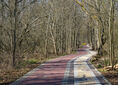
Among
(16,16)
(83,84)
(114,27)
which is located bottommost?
(83,84)

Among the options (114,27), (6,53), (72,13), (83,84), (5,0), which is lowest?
(83,84)

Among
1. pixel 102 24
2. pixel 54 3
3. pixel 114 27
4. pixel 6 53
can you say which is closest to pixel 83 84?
pixel 114 27

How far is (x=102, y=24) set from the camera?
17766mm

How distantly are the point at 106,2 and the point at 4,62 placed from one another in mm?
9114

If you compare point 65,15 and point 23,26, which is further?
point 65,15

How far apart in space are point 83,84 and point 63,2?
34136 mm

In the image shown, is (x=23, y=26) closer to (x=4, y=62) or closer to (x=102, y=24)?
(x=4, y=62)

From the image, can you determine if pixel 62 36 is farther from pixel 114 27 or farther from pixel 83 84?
pixel 83 84

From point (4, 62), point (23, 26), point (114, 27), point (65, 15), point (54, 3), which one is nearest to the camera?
point (114, 27)

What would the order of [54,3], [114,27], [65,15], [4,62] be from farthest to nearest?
[65,15] < [54,3] < [4,62] < [114,27]

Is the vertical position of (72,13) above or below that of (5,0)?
above

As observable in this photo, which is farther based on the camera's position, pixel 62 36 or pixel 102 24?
pixel 62 36

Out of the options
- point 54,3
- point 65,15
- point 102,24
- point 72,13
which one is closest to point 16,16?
point 102,24

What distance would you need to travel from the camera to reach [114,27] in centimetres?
1595
